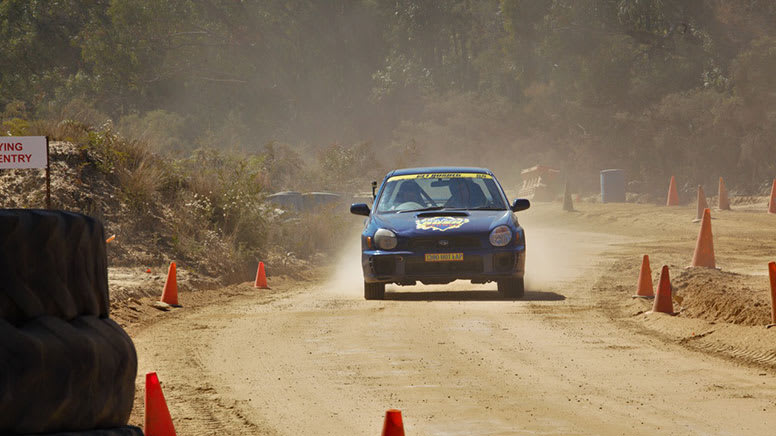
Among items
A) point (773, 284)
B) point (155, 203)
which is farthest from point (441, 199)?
point (155, 203)

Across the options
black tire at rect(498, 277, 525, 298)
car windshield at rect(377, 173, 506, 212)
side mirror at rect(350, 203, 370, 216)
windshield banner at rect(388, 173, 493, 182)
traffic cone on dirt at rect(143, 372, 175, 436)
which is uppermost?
windshield banner at rect(388, 173, 493, 182)

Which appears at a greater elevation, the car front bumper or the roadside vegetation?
the roadside vegetation

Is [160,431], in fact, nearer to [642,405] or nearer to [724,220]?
[642,405]

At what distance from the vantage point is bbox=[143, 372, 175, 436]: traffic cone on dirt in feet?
18.6

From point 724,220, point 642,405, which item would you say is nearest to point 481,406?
point 642,405

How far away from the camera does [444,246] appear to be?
1292cm

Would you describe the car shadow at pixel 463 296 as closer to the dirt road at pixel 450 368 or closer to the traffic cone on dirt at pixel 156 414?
the dirt road at pixel 450 368

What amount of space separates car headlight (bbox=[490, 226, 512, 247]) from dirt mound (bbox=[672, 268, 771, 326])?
2.24 meters

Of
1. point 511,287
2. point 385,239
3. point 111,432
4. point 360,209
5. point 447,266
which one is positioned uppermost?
point 360,209

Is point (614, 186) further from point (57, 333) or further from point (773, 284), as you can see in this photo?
point (57, 333)

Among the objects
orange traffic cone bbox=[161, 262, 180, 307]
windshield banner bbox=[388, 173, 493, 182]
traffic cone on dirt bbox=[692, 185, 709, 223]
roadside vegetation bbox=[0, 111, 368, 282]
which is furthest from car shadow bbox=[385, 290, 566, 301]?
traffic cone on dirt bbox=[692, 185, 709, 223]

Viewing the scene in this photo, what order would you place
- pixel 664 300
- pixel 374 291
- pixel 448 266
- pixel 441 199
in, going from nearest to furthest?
pixel 664 300 < pixel 448 266 < pixel 374 291 < pixel 441 199

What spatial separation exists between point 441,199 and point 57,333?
11.0 metres

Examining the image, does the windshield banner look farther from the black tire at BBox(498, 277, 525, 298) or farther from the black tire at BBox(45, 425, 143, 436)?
the black tire at BBox(45, 425, 143, 436)
